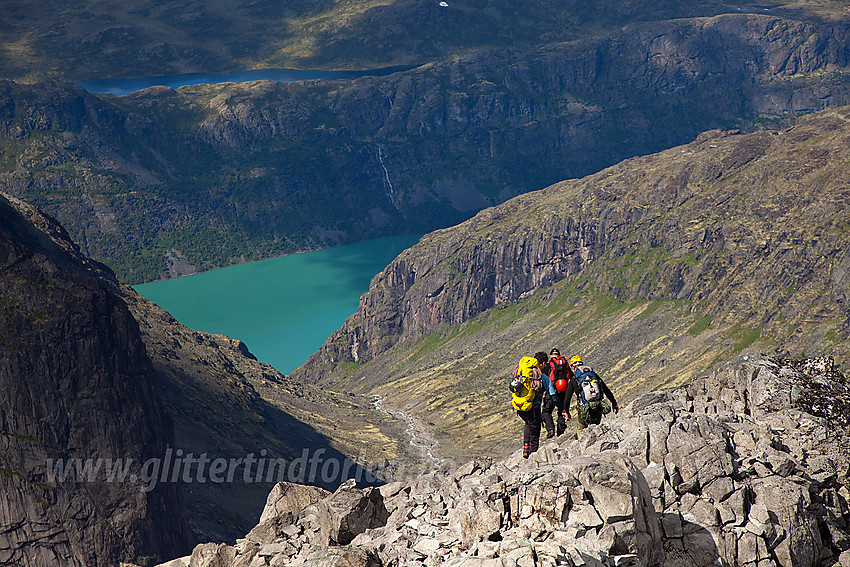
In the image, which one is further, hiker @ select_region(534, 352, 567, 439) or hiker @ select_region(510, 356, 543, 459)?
hiker @ select_region(534, 352, 567, 439)

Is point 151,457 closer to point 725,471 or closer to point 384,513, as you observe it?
point 384,513

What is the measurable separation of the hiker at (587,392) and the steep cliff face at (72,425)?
96.7 meters

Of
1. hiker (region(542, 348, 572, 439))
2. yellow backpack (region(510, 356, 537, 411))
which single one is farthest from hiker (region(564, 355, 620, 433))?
yellow backpack (region(510, 356, 537, 411))

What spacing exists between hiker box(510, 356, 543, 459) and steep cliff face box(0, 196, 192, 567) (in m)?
97.6

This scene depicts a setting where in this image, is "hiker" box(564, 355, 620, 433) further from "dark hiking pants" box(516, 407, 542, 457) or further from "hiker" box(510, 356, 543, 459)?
"hiker" box(510, 356, 543, 459)

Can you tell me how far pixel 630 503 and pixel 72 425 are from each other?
408 feet

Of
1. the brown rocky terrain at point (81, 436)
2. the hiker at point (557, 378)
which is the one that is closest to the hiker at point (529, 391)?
the hiker at point (557, 378)

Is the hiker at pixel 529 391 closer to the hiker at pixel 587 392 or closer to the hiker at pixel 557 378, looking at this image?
the hiker at pixel 557 378

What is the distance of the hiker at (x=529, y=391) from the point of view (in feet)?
185

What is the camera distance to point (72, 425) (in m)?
149

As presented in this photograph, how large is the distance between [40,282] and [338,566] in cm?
12658

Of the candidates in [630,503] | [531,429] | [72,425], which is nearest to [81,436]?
[72,425]

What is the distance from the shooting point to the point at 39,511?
13362 centimetres

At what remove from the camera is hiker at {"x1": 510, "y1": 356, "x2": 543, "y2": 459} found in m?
56.3
